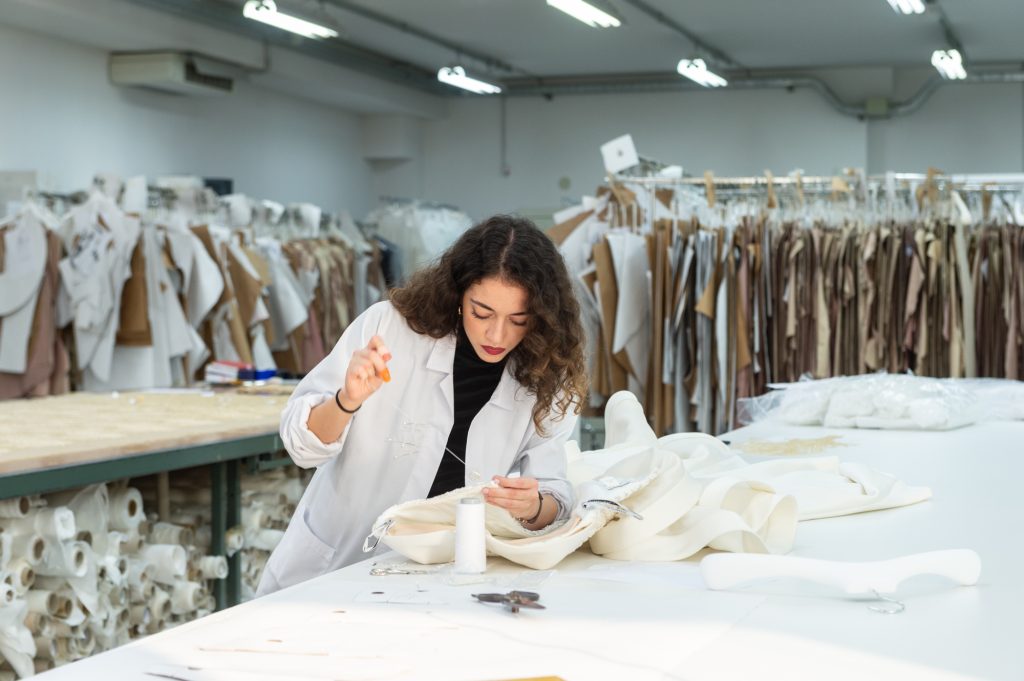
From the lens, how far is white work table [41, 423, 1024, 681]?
1.46 metres

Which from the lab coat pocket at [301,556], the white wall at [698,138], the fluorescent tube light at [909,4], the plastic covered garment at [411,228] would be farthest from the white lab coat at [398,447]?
the white wall at [698,138]

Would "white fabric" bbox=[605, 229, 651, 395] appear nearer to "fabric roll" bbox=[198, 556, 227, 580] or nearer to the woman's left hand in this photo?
"fabric roll" bbox=[198, 556, 227, 580]

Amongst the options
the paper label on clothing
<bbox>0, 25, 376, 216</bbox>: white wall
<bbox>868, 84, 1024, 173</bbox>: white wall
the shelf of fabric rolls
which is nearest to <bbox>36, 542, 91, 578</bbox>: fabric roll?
the shelf of fabric rolls

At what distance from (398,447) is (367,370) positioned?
15.9 inches

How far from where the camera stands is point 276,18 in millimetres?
7480

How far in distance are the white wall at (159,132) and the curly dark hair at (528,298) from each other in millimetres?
6631

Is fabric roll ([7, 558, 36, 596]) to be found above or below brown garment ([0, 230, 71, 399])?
below

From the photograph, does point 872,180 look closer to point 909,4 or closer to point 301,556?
point 909,4

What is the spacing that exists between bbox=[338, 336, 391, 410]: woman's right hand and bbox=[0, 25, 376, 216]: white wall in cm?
690

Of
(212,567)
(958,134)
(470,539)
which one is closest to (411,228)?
(958,134)

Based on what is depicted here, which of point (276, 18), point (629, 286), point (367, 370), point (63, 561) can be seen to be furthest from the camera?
point (276, 18)

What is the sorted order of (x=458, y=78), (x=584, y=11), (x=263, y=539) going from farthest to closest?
(x=458, y=78) → (x=584, y=11) → (x=263, y=539)

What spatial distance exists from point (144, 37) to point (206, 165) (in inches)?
74.0

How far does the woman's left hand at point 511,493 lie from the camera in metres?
2.04
